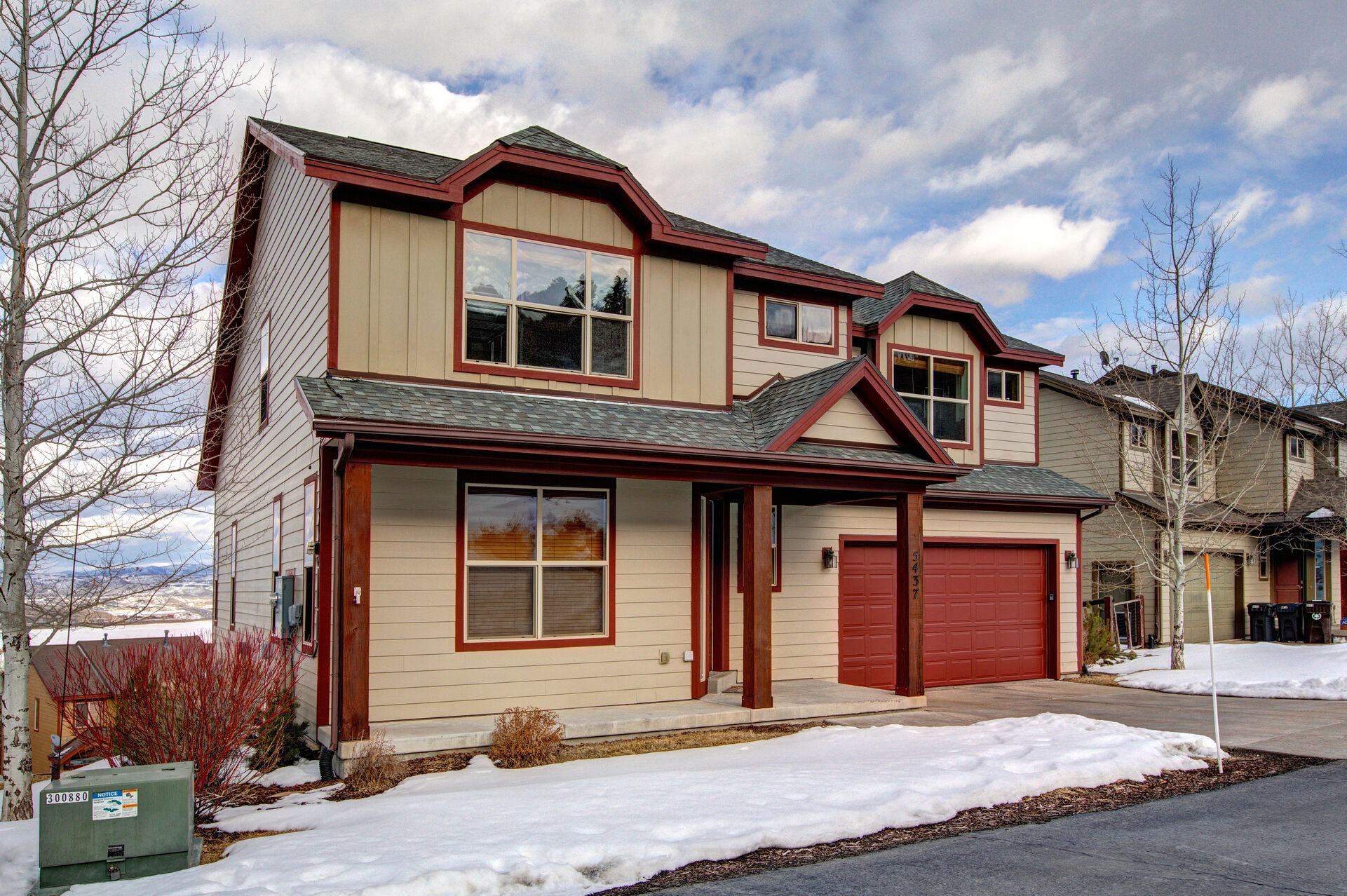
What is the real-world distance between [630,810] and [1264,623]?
21101 millimetres

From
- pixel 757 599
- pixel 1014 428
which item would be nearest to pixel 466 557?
pixel 757 599

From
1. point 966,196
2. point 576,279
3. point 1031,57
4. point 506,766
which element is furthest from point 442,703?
point 966,196

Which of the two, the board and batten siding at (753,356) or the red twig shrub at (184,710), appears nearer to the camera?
the red twig shrub at (184,710)

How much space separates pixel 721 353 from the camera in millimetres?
12328

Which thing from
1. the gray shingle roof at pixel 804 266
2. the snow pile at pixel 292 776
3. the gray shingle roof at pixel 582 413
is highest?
the gray shingle roof at pixel 804 266

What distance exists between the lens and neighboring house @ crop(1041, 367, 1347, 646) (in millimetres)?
20109

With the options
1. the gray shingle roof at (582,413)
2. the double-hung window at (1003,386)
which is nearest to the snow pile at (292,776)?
the gray shingle roof at (582,413)

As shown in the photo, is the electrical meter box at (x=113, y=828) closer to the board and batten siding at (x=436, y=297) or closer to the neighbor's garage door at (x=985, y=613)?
the board and batten siding at (x=436, y=297)

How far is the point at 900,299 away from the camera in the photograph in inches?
599

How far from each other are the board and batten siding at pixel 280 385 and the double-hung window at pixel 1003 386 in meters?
11.4

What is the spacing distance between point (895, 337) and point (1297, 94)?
11388 mm

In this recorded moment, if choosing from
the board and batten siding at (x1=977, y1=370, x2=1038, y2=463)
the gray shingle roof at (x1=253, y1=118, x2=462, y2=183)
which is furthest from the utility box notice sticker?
the board and batten siding at (x1=977, y1=370, x2=1038, y2=463)

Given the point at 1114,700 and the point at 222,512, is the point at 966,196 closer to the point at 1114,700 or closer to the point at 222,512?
the point at 1114,700

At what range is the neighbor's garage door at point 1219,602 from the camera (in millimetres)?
22469
